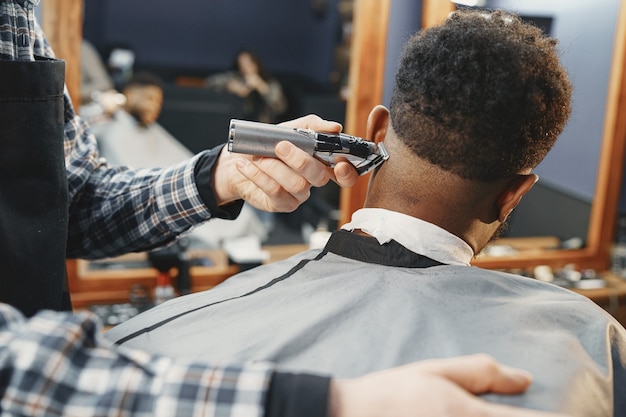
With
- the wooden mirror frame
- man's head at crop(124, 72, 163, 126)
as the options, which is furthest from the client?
man's head at crop(124, 72, 163, 126)

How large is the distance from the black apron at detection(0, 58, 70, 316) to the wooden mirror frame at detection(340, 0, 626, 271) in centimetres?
187

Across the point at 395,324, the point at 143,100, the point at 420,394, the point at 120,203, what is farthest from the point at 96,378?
the point at 143,100

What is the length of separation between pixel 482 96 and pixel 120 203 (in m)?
0.87

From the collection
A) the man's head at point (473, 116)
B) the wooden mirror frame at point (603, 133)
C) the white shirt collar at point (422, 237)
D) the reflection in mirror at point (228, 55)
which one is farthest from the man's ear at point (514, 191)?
the reflection in mirror at point (228, 55)

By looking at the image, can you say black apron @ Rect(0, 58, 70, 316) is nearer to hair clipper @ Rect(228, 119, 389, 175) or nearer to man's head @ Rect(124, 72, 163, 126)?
hair clipper @ Rect(228, 119, 389, 175)

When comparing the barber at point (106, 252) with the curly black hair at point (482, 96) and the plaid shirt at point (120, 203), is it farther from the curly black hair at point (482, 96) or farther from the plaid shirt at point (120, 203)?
the curly black hair at point (482, 96)

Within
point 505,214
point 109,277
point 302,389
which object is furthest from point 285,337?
point 109,277

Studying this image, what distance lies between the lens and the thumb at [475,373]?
760mm

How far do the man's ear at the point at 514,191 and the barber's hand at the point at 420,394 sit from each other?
54cm

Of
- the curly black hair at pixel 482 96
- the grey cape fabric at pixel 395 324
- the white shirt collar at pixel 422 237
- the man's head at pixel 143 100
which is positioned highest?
the curly black hair at pixel 482 96

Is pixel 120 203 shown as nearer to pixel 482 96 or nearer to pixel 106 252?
pixel 106 252

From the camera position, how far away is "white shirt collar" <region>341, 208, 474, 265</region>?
4.03 feet

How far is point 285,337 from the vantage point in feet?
3.36

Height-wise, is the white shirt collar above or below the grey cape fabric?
above
